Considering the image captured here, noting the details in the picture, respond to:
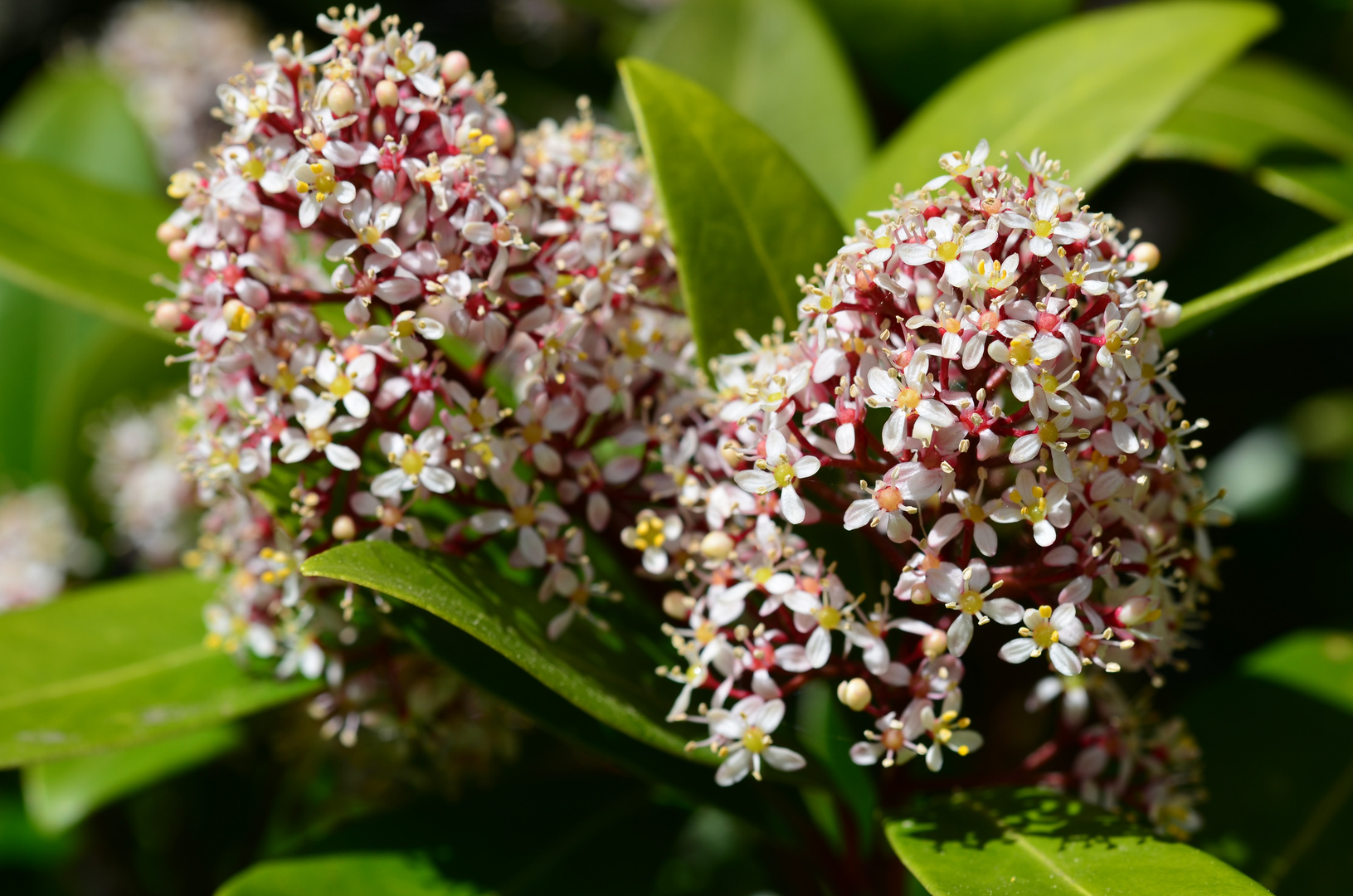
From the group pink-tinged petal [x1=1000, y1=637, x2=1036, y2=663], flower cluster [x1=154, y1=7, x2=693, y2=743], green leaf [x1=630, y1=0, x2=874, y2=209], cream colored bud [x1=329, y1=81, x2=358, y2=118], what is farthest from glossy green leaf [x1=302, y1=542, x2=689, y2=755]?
green leaf [x1=630, y1=0, x2=874, y2=209]

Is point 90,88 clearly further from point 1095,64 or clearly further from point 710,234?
point 1095,64

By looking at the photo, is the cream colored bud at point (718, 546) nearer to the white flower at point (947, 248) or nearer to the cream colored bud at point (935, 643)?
the cream colored bud at point (935, 643)

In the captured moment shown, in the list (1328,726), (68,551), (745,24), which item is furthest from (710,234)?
(68,551)

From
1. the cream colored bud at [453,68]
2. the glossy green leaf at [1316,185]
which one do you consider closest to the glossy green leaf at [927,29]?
the glossy green leaf at [1316,185]

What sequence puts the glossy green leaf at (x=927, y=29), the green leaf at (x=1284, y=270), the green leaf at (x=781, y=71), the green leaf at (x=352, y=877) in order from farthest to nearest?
the glossy green leaf at (x=927, y=29)
the green leaf at (x=781, y=71)
the green leaf at (x=352, y=877)
the green leaf at (x=1284, y=270)

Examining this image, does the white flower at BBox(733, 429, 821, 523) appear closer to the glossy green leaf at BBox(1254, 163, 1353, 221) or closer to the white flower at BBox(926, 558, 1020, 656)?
the white flower at BBox(926, 558, 1020, 656)
